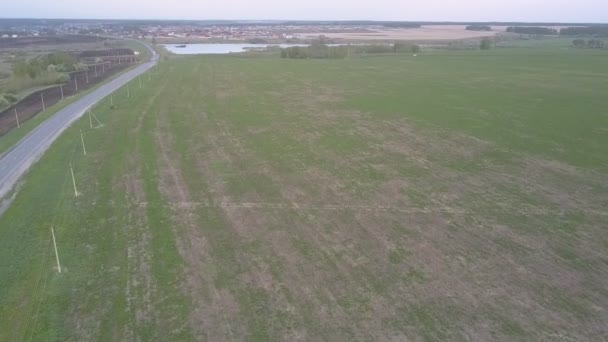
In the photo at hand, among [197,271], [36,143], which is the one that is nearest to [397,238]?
[197,271]

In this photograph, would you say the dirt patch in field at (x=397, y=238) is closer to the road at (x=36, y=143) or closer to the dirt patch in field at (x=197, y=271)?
the dirt patch in field at (x=197, y=271)

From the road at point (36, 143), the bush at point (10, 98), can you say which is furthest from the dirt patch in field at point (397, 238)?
the bush at point (10, 98)

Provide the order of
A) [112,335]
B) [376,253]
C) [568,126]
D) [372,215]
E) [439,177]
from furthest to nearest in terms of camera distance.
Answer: [568,126]
[439,177]
[372,215]
[376,253]
[112,335]

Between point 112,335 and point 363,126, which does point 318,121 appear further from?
point 112,335

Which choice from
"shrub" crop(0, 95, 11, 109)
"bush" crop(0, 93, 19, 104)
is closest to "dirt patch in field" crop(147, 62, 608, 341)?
"shrub" crop(0, 95, 11, 109)

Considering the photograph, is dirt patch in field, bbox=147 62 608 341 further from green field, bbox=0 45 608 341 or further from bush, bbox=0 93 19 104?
bush, bbox=0 93 19 104

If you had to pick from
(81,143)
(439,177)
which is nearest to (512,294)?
(439,177)

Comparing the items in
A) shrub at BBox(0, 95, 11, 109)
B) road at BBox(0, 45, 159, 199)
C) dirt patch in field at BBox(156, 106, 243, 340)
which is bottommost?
dirt patch in field at BBox(156, 106, 243, 340)
